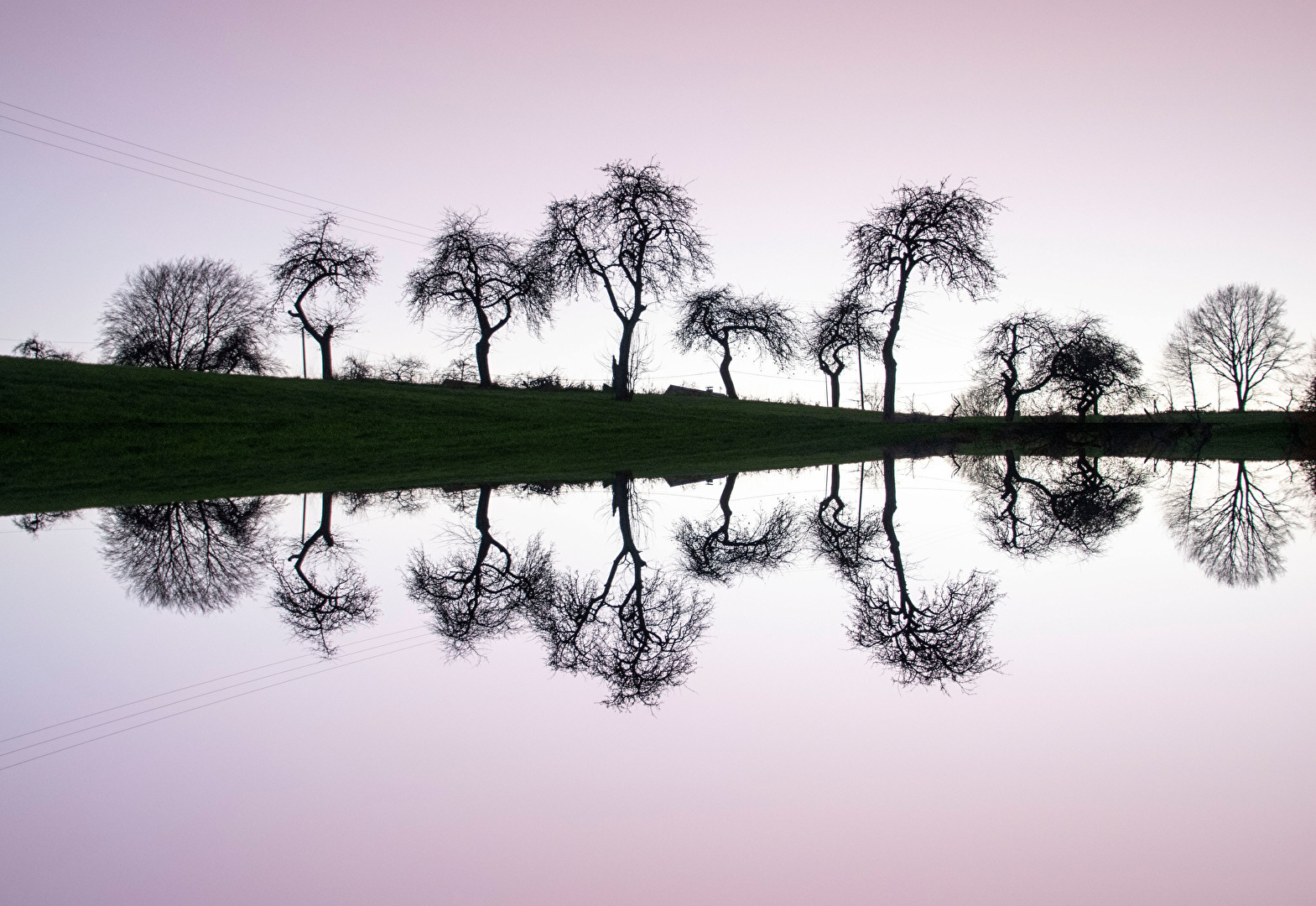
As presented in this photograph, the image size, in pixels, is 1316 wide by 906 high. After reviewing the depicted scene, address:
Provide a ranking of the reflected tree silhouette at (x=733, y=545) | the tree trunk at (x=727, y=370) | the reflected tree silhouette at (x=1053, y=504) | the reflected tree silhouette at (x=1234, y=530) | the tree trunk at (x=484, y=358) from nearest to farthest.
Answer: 1. the reflected tree silhouette at (x=1234, y=530)
2. the reflected tree silhouette at (x=733, y=545)
3. the reflected tree silhouette at (x=1053, y=504)
4. the tree trunk at (x=484, y=358)
5. the tree trunk at (x=727, y=370)

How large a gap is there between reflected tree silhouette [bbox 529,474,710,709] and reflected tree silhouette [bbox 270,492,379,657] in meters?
0.87

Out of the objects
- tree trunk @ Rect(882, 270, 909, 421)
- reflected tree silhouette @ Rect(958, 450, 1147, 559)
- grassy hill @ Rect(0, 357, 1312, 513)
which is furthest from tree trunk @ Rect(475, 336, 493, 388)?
reflected tree silhouette @ Rect(958, 450, 1147, 559)

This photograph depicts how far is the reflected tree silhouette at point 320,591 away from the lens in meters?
3.89

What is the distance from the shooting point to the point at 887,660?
11.1 feet

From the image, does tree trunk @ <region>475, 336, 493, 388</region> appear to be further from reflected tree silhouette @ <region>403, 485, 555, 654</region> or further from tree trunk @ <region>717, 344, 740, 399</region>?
reflected tree silhouette @ <region>403, 485, 555, 654</region>

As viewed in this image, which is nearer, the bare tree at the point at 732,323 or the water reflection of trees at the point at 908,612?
the water reflection of trees at the point at 908,612

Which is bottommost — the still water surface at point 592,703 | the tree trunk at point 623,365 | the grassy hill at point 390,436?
the still water surface at point 592,703

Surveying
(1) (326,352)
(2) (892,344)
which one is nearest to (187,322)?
(1) (326,352)

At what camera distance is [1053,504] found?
28.7 ft

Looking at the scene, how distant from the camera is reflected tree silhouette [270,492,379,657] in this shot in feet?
12.8

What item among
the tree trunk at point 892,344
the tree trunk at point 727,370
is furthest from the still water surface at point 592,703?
the tree trunk at point 727,370

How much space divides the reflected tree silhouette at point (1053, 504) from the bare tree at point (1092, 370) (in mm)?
24255

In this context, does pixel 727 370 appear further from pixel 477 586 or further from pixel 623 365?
pixel 477 586

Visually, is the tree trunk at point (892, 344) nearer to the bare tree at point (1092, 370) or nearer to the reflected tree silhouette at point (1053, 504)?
the bare tree at point (1092, 370)
